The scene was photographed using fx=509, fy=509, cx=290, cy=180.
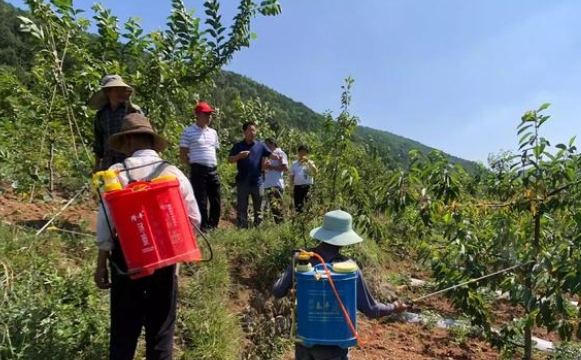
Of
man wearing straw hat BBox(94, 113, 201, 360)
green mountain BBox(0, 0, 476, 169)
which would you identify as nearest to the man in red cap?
green mountain BBox(0, 0, 476, 169)

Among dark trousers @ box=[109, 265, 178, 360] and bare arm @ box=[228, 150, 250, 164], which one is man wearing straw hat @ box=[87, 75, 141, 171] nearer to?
dark trousers @ box=[109, 265, 178, 360]

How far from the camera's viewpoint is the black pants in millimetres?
5223

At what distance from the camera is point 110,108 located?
4.08 meters

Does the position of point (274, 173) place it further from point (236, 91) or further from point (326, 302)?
point (236, 91)

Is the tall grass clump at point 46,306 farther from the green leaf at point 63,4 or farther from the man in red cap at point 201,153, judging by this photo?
the green leaf at point 63,4

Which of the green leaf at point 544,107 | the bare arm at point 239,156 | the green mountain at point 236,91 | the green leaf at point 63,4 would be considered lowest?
the bare arm at point 239,156

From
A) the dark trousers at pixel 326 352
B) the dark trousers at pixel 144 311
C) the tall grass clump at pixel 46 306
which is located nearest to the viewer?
the dark trousers at pixel 326 352

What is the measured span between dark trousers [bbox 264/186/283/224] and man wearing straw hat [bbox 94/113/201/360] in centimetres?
299

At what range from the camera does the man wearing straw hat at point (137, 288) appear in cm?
246

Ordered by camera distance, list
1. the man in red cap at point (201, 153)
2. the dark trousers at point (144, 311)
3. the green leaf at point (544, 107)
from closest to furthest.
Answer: the dark trousers at point (144, 311) → the green leaf at point (544, 107) → the man in red cap at point (201, 153)

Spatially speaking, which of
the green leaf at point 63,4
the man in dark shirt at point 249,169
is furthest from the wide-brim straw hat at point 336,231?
the green leaf at point 63,4

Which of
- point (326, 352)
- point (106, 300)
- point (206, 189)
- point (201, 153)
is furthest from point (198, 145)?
point (326, 352)

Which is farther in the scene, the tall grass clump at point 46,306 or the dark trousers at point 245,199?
the dark trousers at point 245,199

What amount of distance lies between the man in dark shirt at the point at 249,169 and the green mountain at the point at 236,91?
77 cm
